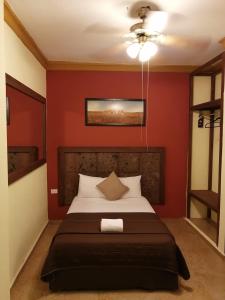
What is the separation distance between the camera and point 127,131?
14.8ft

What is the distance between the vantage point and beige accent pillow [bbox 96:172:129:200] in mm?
3861

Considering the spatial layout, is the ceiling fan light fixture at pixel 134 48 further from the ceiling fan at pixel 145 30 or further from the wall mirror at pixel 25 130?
the wall mirror at pixel 25 130

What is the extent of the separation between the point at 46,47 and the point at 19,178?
1.86 metres

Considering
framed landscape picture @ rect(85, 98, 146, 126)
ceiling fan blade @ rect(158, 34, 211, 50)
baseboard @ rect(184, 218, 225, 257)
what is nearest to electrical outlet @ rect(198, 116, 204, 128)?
framed landscape picture @ rect(85, 98, 146, 126)

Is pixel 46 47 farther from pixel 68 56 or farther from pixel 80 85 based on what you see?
pixel 80 85

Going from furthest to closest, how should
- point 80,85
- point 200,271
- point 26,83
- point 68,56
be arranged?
1. point 80,85
2. point 68,56
3. point 26,83
4. point 200,271

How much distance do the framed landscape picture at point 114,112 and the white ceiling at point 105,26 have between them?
0.73 metres

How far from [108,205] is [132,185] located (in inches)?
25.3

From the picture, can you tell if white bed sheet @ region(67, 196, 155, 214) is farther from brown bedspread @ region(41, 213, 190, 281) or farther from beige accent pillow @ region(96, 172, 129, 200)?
brown bedspread @ region(41, 213, 190, 281)

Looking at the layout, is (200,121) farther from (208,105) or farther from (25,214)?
(25,214)

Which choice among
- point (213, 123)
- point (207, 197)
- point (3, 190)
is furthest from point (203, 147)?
point (3, 190)

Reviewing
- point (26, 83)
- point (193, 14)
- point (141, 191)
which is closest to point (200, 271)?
point (141, 191)

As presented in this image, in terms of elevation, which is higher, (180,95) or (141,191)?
(180,95)

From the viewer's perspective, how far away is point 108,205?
3637 millimetres
